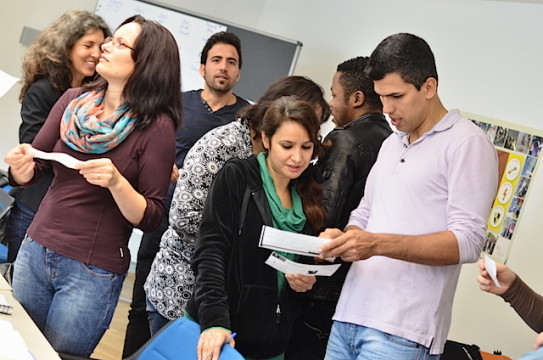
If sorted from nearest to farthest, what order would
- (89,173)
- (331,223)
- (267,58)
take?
(89,173) < (331,223) < (267,58)

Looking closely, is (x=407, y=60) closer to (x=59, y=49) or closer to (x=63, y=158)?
(x=63, y=158)

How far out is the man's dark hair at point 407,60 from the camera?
2.36 m

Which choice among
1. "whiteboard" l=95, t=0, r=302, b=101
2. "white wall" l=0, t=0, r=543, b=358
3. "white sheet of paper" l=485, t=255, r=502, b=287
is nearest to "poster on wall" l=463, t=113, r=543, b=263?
"white wall" l=0, t=0, r=543, b=358

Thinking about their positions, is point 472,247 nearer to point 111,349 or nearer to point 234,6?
point 111,349

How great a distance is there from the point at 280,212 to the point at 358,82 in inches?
29.3

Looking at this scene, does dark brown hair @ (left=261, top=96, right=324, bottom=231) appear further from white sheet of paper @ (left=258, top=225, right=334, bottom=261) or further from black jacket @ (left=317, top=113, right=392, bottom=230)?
white sheet of paper @ (left=258, top=225, right=334, bottom=261)

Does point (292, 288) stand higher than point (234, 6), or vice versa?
point (234, 6)

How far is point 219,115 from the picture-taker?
3.94 meters

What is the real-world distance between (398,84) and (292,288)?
30.0 inches

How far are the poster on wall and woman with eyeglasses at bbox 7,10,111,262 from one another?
238 centimetres

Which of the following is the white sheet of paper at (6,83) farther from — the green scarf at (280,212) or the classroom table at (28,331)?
the green scarf at (280,212)

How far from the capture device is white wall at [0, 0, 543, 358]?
13.8 ft

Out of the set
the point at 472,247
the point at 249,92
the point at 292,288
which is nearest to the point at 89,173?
the point at 292,288

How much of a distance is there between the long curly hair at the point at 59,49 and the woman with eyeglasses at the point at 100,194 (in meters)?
0.92
